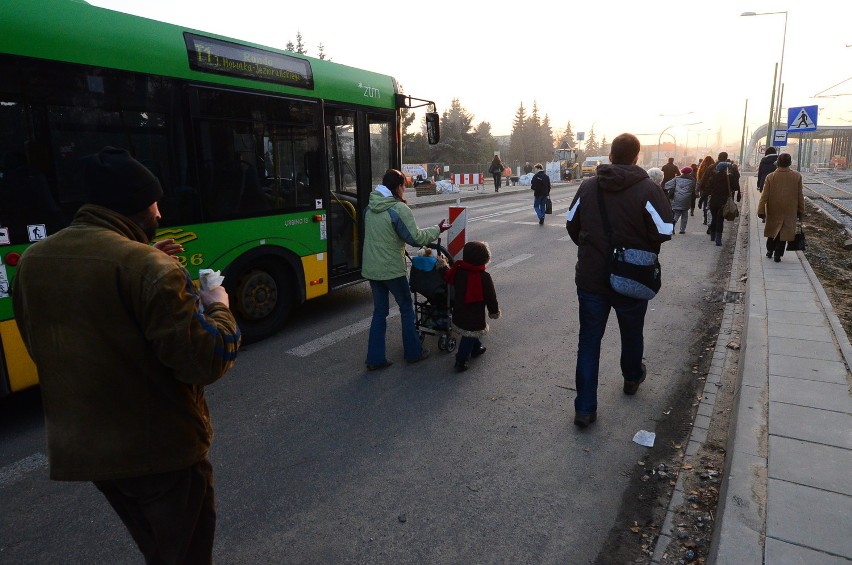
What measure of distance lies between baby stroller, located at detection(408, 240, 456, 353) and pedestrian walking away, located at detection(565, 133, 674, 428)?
1719mm

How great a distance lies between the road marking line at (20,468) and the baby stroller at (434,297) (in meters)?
3.22

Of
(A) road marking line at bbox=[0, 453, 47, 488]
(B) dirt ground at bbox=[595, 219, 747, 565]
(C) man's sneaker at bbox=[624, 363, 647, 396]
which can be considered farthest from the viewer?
(C) man's sneaker at bbox=[624, 363, 647, 396]

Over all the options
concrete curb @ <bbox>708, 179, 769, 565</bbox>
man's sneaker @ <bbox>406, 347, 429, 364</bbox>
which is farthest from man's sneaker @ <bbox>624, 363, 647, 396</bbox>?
man's sneaker @ <bbox>406, 347, 429, 364</bbox>

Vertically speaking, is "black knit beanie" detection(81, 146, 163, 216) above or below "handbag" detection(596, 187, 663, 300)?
above

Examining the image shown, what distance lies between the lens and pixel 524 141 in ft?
262

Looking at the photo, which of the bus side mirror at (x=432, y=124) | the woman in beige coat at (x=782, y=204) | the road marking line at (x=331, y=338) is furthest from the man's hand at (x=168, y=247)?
the woman in beige coat at (x=782, y=204)

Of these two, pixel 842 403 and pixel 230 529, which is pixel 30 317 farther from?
pixel 842 403

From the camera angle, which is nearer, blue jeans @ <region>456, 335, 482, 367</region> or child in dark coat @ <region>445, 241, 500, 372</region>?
child in dark coat @ <region>445, 241, 500, 372</region>

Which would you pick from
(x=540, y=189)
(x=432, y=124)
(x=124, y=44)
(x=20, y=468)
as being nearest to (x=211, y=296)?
(x=20, y=468)

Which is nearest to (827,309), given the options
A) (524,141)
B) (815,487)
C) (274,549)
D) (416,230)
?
(815,487)

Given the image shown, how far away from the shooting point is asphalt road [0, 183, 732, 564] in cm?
292

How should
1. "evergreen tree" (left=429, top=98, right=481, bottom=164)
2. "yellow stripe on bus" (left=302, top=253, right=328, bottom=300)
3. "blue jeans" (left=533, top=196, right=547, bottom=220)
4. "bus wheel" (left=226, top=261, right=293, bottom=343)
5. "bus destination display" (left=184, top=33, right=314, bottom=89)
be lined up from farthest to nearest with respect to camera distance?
1. "evergreen tree" (left=429, top=98, right=481, bottom=164)
2. "blue jeans" (left=533, top=196, right=547, bottom=220)
3. "yellow stripe on bus" (left=302, top=253, right=328, bottom=300)
4. "bus wheel" (left=226, top=261, right=293, bottom=343)
5. "bus destination display" (left=184, top=33, right=314, bottom=89)

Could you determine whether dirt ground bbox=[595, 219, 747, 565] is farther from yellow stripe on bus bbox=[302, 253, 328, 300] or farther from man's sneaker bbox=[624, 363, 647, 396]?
yellow stripe on bus bbox=[302, 253, 328, 300]

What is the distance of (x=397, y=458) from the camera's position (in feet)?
12.3
